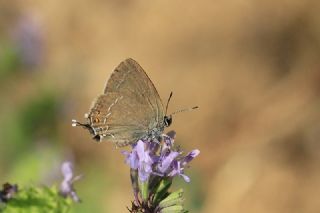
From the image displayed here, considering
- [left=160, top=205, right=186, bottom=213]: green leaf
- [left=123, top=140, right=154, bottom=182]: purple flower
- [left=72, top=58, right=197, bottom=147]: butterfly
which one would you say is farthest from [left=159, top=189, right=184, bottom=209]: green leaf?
[left=72, top=58, right=197, bottom=147]: butterfly

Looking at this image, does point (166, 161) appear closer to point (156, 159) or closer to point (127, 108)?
point (156, 159)

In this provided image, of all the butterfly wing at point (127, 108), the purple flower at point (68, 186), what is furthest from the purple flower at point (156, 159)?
the purple flower at point (68, 186)

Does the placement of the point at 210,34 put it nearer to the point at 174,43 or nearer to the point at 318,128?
the point at 174,43

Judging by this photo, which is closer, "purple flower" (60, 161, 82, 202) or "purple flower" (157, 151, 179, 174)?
"purple flower" (157, 151, 179, 174)

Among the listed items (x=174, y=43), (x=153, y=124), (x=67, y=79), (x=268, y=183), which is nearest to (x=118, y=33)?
(x=174, y=43)

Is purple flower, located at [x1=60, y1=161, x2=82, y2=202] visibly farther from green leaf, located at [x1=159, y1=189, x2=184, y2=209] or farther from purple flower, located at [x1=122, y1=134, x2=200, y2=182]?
green leaf, located at [x1=159, y1=189, x2=184, y2=209]

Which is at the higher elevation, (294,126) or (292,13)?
(292,13)
